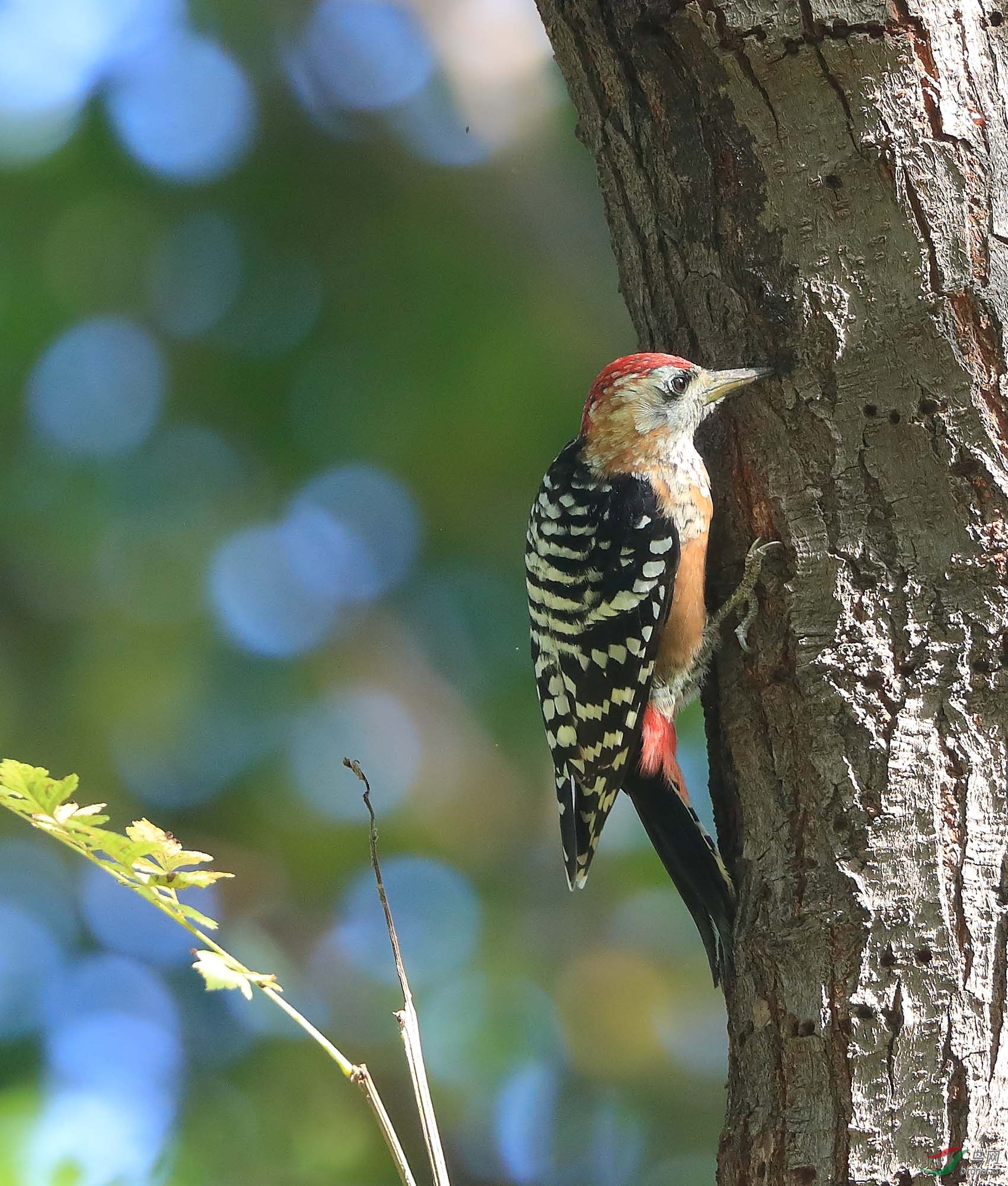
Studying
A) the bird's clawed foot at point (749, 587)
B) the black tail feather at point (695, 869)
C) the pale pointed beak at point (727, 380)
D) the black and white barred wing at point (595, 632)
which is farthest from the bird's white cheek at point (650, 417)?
the black tail feather at point (695, 869)

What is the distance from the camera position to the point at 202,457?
7.10 m

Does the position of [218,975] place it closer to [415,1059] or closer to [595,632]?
[415,1059]

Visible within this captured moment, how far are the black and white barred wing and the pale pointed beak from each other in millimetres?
443

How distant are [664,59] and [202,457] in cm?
484

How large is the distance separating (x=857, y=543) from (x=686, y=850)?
0.94m

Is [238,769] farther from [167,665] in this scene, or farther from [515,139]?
[515,139]

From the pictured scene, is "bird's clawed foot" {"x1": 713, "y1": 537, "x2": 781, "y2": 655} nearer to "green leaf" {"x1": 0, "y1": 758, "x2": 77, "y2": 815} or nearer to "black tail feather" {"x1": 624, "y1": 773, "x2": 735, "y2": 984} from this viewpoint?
"black tail feather" {"x1": 624, "y1": 773, "x2": 735, "y2": 984}

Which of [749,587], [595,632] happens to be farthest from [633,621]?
[749,587]

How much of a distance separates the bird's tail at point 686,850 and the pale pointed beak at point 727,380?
997mm

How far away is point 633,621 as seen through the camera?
325 centimetres

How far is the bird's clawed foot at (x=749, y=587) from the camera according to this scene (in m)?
2.74

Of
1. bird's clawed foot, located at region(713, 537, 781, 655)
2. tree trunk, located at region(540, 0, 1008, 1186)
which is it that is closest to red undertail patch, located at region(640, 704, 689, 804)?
tree trunk, located at region(540, 0, 1008, 1186)

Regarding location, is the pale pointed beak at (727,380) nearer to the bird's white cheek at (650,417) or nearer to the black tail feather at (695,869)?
the bird's white cheek at (650,417)

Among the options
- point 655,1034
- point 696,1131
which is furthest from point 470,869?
point 696,1131
